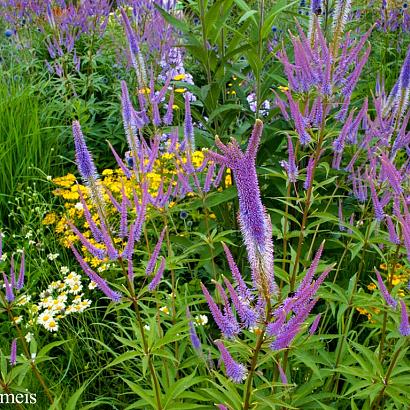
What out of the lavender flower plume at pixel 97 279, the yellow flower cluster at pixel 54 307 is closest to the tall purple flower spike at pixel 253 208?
the lavender flower plume at pixel 97 279

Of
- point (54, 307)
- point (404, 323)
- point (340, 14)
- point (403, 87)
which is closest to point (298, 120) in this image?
point (340, 14)

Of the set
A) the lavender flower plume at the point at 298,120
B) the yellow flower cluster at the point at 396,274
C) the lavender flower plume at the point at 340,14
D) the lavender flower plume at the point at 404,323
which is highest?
the lavender flower plume at the point at 340,14

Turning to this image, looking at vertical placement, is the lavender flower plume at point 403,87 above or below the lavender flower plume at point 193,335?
above

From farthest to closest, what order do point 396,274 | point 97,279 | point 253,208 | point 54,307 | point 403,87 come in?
point 54,307 < point 396,274 < point 403,87 < point 97,279 < point 253,208

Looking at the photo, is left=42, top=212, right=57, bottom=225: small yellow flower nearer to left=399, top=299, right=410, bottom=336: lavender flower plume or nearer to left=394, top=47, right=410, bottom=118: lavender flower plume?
left=394, top=47, right=410, bottom=118: lavender flower plume

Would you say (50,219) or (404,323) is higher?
(404,323)

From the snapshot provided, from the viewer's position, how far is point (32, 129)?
491cm

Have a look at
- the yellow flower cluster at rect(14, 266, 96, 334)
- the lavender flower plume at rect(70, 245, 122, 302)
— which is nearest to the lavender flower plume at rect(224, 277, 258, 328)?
the lavender flower plume at rect(70, 245, 122, 302)

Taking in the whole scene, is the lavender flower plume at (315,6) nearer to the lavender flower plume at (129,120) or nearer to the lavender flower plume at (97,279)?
the lavender flower plume at (129,120)

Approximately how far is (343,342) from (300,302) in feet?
3.83

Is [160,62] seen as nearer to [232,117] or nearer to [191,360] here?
[232,117]

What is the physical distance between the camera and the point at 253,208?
122cm

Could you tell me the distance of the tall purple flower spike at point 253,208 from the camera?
1174 millimetres

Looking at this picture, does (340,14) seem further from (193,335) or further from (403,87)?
(193,335)
